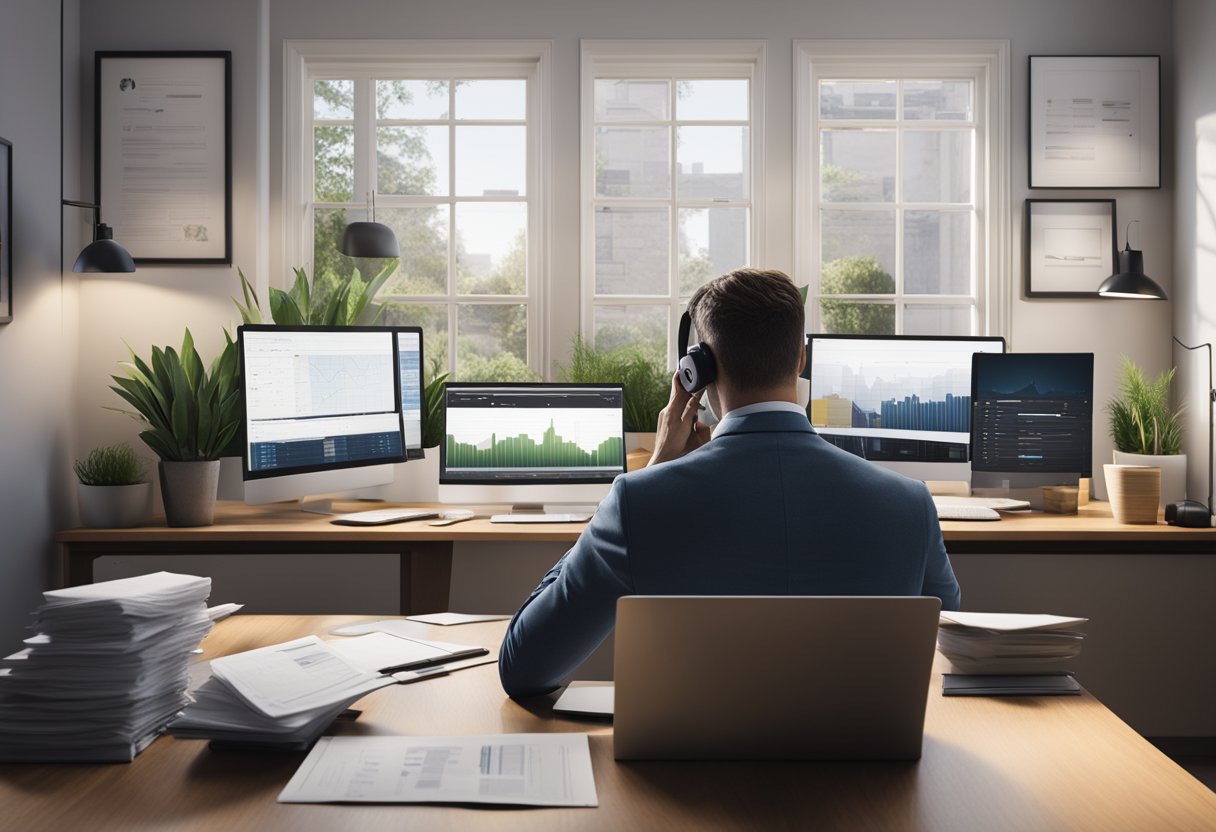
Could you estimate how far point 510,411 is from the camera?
308cm

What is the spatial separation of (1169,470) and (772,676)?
2554 mm

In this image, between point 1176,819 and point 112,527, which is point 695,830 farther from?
point 112,527

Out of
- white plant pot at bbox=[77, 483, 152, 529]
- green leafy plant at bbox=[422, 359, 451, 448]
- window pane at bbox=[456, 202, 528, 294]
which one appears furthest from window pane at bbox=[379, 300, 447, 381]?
white plant pot at bbox=[77, 483, 152, 529]

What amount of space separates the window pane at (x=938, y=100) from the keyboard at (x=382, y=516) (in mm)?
2390

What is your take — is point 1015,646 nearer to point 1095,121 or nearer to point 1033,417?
point 1033,417

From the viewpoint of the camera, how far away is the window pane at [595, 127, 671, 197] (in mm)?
3734

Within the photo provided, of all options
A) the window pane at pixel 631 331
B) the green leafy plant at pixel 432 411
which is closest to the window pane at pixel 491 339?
the window pane at pixel 631 331

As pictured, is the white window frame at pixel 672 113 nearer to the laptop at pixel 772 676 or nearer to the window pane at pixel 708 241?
the window pane at pixel 708 241

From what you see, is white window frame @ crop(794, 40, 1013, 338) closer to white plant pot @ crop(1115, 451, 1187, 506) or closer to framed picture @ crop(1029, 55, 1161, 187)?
framed picture @ crop(1029, 55, 1161, 187)

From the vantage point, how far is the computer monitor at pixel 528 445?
304 centimetres

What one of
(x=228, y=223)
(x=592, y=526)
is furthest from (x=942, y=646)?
(x=228, y=223)

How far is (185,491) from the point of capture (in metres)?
2.81

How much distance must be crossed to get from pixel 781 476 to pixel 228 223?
290 cm

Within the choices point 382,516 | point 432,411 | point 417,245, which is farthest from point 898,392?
point 417,245
